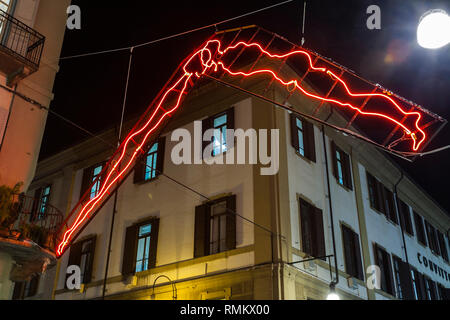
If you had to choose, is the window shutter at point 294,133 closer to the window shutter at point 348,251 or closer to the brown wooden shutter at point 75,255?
the window shutter at point 348,251

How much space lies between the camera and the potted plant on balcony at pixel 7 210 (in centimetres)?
955

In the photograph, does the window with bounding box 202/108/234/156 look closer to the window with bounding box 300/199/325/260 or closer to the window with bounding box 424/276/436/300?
the window with bounding box 300/199/325/260

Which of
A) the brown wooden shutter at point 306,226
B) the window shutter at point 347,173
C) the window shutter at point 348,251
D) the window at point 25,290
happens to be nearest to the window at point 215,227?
the brown wooden shutter at point 306,226

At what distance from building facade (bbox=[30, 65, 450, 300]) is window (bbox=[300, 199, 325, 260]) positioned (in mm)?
35

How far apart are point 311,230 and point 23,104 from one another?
9926 millimetres

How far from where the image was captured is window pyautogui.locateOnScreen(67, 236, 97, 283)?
1920cm

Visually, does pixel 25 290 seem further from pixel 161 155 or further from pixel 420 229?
pixel 420 229

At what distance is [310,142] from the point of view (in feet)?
59.0

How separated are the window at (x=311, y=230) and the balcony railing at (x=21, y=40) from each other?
9476 mm

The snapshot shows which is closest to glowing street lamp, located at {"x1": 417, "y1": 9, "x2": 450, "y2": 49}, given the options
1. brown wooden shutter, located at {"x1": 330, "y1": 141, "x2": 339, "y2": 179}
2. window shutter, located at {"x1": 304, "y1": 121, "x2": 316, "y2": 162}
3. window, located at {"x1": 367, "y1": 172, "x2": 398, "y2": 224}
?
window shutter, located at {"x1": 304, "y1": 121, "x2": 316, "y2": 162}

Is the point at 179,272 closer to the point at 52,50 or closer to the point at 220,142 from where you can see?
the point at 220,142
